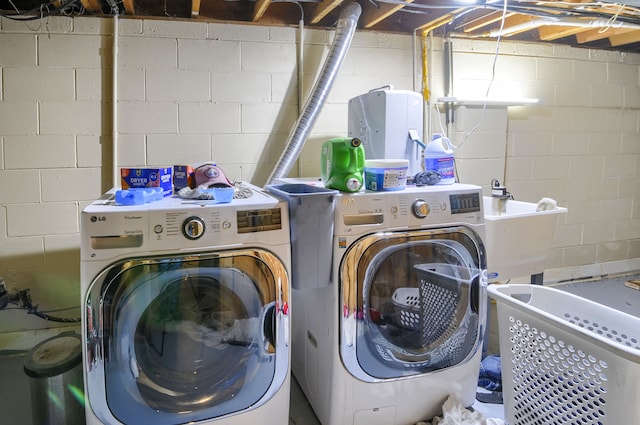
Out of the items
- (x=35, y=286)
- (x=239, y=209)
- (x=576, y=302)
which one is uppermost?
(x=239, y=209)

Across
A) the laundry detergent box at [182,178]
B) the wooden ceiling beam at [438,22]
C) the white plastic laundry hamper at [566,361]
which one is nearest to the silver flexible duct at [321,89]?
the wooden ceiling beam at [438,22]

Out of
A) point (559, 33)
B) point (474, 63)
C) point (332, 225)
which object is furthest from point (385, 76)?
point (332, 225)

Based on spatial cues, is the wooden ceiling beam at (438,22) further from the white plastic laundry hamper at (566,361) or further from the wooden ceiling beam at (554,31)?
the white plastic laundry hamper at (566,361)

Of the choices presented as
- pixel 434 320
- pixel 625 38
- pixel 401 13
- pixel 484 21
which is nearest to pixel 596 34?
pixel 625 38

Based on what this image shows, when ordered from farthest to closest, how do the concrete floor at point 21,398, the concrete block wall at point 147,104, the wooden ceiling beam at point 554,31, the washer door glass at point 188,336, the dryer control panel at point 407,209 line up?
the wooden ceiling beam at point 554,31 < the concrete block wall at point 147,104 < the concrete floor at point 21,398 < the dryer control panel at point 407,209 < the washer door glass at point 188,336

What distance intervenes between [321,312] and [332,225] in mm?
400

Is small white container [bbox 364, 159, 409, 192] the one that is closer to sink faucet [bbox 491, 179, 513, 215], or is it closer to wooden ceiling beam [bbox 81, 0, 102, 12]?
sink faucet [bbox 491, 179, 513, 215]

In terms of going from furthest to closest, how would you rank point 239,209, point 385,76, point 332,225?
point 385,76, point 332,225, point 239,209

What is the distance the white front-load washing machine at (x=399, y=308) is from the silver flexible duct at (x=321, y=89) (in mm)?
863

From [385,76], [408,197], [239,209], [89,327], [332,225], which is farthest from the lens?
[385,76]

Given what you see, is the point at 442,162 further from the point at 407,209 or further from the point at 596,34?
the point at 596,34

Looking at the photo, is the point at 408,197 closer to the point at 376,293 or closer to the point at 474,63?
the point at 376,293

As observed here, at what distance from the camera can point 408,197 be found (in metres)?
1.74

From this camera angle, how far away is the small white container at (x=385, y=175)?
5.81 ft
